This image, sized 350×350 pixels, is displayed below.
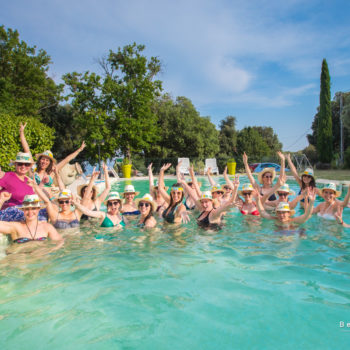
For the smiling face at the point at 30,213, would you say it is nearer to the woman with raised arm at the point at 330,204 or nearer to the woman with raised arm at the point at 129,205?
the woman with raised arm at the point at 129,205

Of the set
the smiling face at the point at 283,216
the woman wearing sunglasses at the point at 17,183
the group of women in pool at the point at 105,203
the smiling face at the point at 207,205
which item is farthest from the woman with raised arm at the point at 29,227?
the smiling face at the point at 283,216

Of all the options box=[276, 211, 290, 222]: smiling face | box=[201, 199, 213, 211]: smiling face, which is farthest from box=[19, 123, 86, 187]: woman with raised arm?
box=[276, 211, 290, 222]: smiling face

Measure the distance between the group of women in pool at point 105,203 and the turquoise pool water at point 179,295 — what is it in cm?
50

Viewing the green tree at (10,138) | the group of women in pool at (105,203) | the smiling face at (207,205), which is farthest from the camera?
the green tree at (10,138)

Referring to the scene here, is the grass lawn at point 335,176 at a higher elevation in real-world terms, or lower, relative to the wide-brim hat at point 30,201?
lower

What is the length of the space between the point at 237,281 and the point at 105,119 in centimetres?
2165

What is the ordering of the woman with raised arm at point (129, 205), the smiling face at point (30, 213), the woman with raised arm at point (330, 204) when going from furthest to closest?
the woman with raised arm at point (129, 205)
the woman with raised arm at point (330, 204)
the smiling face at point (30, 213)

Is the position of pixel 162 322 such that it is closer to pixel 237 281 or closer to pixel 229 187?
pixel 237 281

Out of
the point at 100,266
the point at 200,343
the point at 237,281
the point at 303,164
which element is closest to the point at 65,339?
the point at 200,343

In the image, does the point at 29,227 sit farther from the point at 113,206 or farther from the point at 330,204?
the point at 330,204

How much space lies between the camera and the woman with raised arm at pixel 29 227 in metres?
4.56

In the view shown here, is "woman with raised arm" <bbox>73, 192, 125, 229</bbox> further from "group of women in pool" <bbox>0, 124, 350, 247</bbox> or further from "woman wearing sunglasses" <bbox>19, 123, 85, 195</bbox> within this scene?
"woman wearing sunglasses" <bbox>19, 123, 85, 195</bbox>

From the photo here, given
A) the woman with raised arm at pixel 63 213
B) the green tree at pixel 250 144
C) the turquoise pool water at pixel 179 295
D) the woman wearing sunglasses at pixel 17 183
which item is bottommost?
the turquoise pool water at pixel 179 295

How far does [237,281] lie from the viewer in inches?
155
